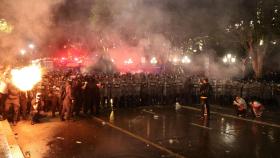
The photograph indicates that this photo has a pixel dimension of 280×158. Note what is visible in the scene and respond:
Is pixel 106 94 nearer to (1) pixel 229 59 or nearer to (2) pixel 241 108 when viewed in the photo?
(2) pixel 241 108

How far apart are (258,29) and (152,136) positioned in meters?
18.8

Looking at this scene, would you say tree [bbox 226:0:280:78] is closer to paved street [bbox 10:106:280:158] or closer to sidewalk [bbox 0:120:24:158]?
paved street [bbox 10:106:280:158]

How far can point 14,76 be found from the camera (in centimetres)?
1325

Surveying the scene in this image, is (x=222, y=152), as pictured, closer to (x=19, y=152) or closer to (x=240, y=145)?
(x=240, y=145)

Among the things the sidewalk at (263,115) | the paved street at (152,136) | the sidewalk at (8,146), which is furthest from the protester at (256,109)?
the sidewalk at (8,146)

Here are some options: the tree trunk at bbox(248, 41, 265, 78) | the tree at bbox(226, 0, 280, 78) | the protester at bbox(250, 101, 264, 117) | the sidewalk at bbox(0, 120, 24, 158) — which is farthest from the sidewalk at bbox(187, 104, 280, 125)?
the tree trunk at bbox(248, 41, 265, 78)

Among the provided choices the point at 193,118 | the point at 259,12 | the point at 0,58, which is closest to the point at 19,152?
the point at 193,118

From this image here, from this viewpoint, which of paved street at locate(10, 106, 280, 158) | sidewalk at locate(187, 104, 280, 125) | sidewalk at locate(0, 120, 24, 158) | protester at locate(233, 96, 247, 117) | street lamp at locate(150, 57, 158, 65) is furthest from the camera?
street lamp at locate(150, 57, 158, 65)

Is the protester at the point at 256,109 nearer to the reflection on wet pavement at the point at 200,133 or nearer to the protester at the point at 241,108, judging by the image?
the protester at the point at 241,108

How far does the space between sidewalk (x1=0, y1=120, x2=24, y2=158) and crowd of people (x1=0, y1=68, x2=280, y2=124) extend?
92.4 inches

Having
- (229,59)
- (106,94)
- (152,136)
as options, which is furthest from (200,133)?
(229,59)

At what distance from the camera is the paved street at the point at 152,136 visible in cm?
891

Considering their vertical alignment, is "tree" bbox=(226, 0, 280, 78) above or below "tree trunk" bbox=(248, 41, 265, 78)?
above

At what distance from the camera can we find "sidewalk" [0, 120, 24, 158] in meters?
8.09
